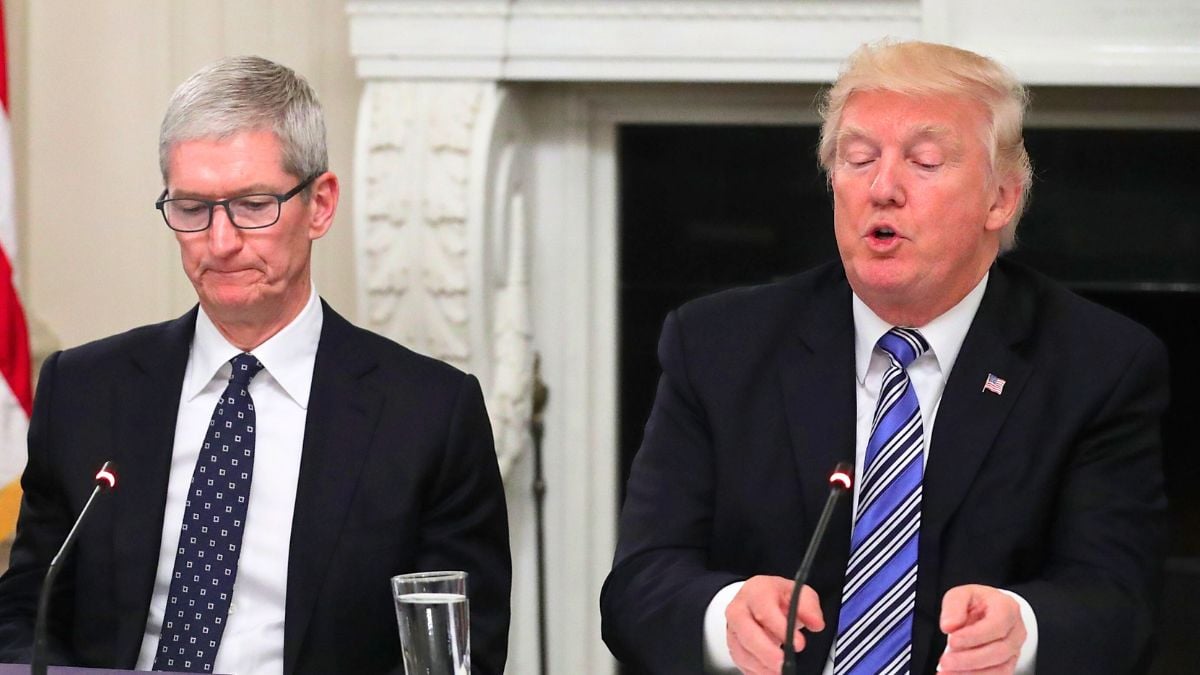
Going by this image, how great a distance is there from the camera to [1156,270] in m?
3.11

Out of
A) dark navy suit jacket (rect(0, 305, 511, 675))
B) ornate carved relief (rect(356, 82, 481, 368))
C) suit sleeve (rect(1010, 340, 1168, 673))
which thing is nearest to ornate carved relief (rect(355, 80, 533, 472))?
ornate carved relief (rect(356, 82, 481, 368))

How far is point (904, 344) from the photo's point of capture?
2.07 meters

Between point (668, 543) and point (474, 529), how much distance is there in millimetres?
280

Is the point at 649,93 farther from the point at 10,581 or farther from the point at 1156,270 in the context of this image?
the point at 10,581

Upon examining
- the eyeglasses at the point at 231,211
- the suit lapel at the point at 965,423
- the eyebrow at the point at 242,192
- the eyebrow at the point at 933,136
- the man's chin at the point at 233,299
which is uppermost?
the eyebrow at the point at 933,136

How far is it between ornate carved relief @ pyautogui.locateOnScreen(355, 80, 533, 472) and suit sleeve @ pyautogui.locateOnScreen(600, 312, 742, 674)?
0.86m

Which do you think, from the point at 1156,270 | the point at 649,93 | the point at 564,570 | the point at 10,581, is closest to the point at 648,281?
the point at 649,93

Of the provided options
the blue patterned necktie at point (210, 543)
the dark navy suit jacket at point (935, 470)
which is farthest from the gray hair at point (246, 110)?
the dark navy suit jacket at point (935, 470)

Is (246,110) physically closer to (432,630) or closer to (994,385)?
(432,630)

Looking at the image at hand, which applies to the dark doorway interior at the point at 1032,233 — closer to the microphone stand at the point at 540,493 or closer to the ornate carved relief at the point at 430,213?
the microphone stand at the point at 540,493

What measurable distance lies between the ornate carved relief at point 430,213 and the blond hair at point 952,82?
3.40ft

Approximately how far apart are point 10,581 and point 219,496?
31 centimetres

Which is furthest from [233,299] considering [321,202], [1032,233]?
[1032,233]

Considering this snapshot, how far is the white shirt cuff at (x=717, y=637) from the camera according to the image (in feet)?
6.27
